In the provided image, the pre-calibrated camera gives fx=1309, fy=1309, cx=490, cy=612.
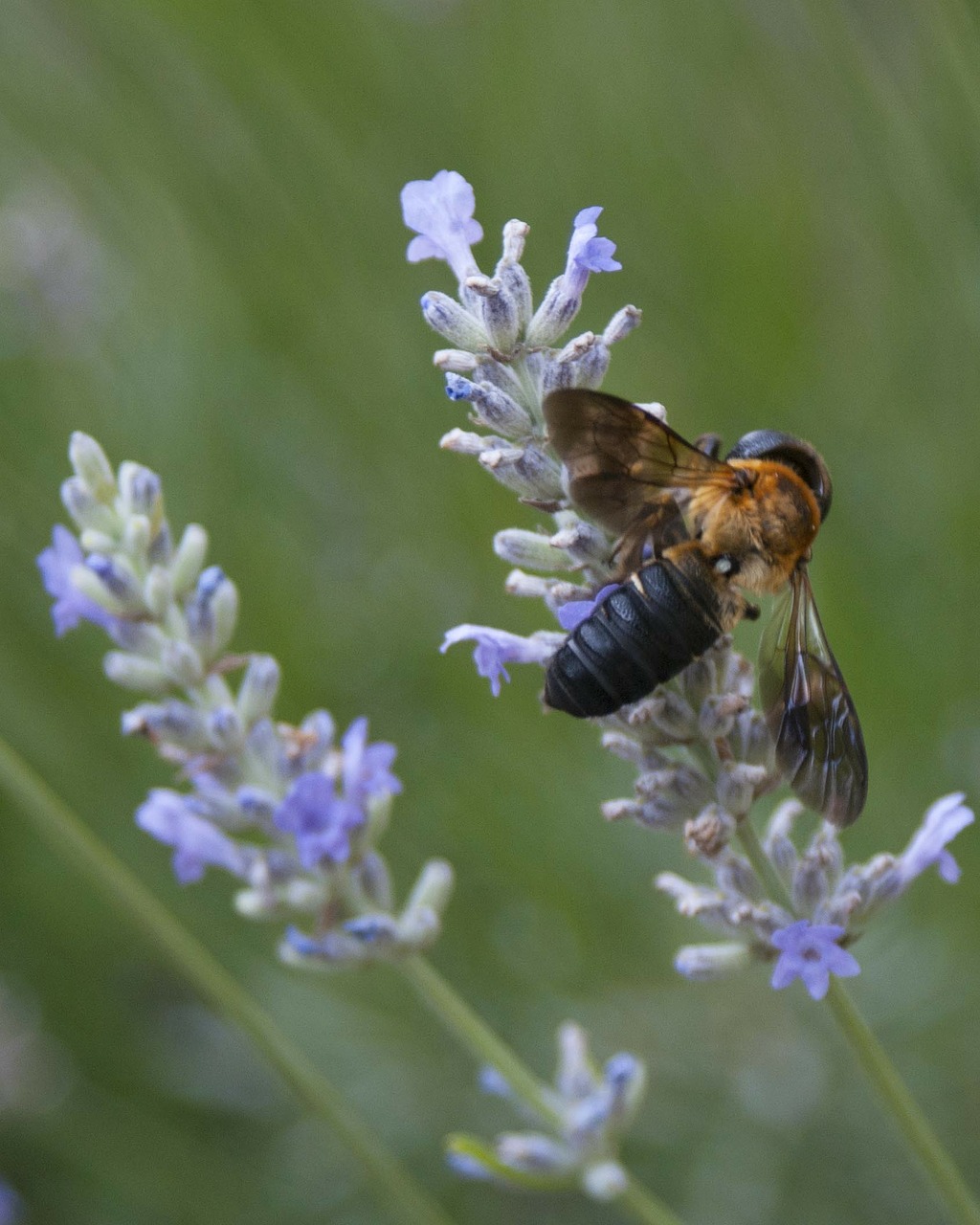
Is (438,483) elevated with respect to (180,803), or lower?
elevated

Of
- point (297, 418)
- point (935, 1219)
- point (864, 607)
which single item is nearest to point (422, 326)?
point (297, 418)

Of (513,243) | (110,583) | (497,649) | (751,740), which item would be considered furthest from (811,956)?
(110,583)

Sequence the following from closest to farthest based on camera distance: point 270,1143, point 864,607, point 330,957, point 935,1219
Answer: point 330,957 < point 935,1219 < point 864,607 < point 270,1143

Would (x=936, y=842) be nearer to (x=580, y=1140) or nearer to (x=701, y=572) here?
(x=701, y=572)

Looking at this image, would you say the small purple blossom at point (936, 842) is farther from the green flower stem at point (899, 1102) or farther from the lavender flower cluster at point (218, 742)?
the lavender flower cluster at point (218, 742)

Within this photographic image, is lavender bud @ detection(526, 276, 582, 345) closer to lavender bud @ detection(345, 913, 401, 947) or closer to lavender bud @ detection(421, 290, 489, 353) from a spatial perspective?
lavender bud @ detection(421, 290, 489, 353)

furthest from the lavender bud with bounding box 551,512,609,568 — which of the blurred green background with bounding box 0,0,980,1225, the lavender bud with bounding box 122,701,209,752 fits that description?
the blurred green background with bounding box 0,0,980,1225

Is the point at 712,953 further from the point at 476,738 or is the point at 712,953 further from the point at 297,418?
the point at 297,418

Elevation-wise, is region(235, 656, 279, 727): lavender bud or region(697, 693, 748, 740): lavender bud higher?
region(235, 656, 279, 727): lavender bud
